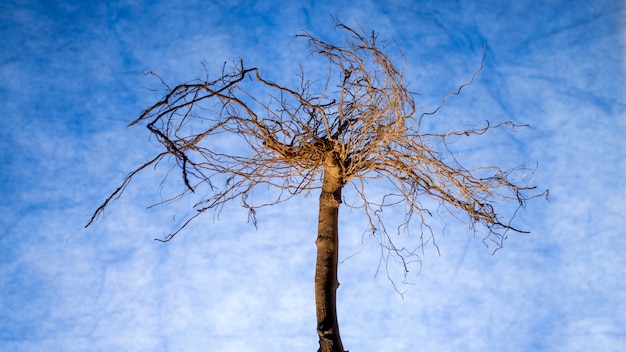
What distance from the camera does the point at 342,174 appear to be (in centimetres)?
130

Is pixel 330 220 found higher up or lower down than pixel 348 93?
lower down

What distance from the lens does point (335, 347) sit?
1197 mm

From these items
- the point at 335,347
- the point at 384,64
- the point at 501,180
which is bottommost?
the point at 335,347

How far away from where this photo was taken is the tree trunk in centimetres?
122

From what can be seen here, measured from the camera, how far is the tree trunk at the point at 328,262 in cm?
122

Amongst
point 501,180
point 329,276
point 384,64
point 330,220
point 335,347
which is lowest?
point 335,347

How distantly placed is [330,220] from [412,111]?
1.06 feet

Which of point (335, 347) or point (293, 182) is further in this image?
point (293, 182)

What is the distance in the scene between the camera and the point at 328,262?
1.28 m

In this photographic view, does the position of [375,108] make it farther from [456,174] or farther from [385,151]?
[456,174]

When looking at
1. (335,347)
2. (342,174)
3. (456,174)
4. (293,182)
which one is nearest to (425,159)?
(456,174)

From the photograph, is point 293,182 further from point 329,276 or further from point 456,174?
point 456,174

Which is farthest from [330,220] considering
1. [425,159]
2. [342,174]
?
[425,159]

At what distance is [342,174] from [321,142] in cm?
9
